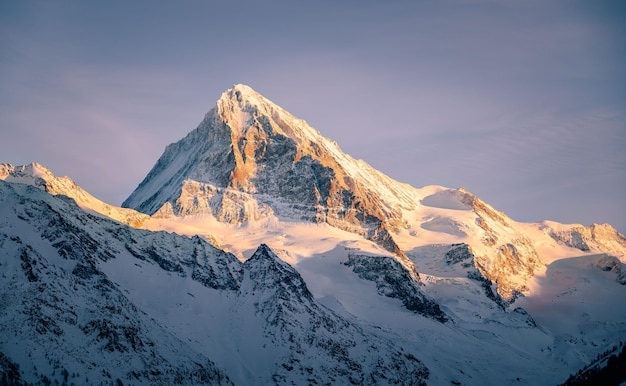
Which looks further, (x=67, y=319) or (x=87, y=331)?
(x=87, y=331)

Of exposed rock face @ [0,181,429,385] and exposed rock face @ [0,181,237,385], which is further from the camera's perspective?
exposed rock face @ [0,181,429,385]

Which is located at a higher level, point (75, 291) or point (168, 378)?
point (75, 291)

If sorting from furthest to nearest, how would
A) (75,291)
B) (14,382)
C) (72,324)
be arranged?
(75,291)
(72,324)
(14,382)

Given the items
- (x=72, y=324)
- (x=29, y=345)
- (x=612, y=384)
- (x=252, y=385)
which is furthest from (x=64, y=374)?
(x=612, y=384)

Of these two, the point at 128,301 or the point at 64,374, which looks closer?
the point at 64,374

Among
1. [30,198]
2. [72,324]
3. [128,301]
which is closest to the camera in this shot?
[72,324]

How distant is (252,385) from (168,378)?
31.1 metres

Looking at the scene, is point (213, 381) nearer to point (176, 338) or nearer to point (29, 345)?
point (176, 338)

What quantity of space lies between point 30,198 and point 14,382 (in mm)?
78445

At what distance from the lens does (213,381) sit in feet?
549

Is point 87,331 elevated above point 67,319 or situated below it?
below

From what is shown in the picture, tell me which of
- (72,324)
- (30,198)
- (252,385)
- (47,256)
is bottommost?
(252,385)

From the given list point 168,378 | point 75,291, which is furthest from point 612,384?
point 75,291

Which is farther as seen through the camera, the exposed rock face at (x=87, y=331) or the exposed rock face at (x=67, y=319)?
the exposed rock face at (x=87, y=331)
